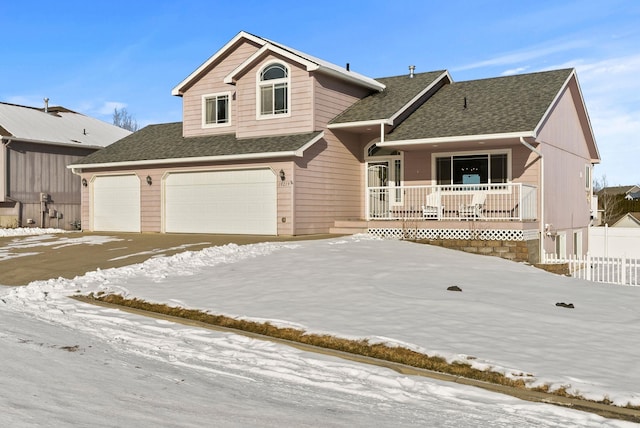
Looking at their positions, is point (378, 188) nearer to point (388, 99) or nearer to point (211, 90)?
point (388, 99)

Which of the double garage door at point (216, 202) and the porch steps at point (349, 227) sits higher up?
the double garage door at point (216, 202)

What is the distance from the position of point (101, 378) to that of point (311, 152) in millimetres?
15452

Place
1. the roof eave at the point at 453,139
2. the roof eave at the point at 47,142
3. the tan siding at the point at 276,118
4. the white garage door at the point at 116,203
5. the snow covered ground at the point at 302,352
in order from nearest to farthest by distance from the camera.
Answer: the snow covered ground at the point at 302,352
the roof eave at the point at 453,139
the tan siding at the point at 276,118
the white garage door at the point at 116,203
the roof eave at the point at 47,142

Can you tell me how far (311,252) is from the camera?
52.3ft

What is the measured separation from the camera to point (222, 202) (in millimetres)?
21766

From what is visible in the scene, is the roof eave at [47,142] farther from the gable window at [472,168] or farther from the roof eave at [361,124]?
the gable window at [472,168]

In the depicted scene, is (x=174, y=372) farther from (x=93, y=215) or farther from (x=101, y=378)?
(x=93, y=215)

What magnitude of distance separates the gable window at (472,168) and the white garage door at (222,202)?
20.9ft

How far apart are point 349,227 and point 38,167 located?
1933 cm

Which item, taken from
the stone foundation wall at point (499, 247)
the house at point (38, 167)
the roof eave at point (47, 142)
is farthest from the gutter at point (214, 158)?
the house at point (38, 167)

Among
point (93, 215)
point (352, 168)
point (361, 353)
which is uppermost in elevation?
point (352, 168)

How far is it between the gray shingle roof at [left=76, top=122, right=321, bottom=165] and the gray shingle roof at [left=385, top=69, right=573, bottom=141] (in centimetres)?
408

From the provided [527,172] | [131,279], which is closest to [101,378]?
[131,279]

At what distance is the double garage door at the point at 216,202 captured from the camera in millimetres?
20781
